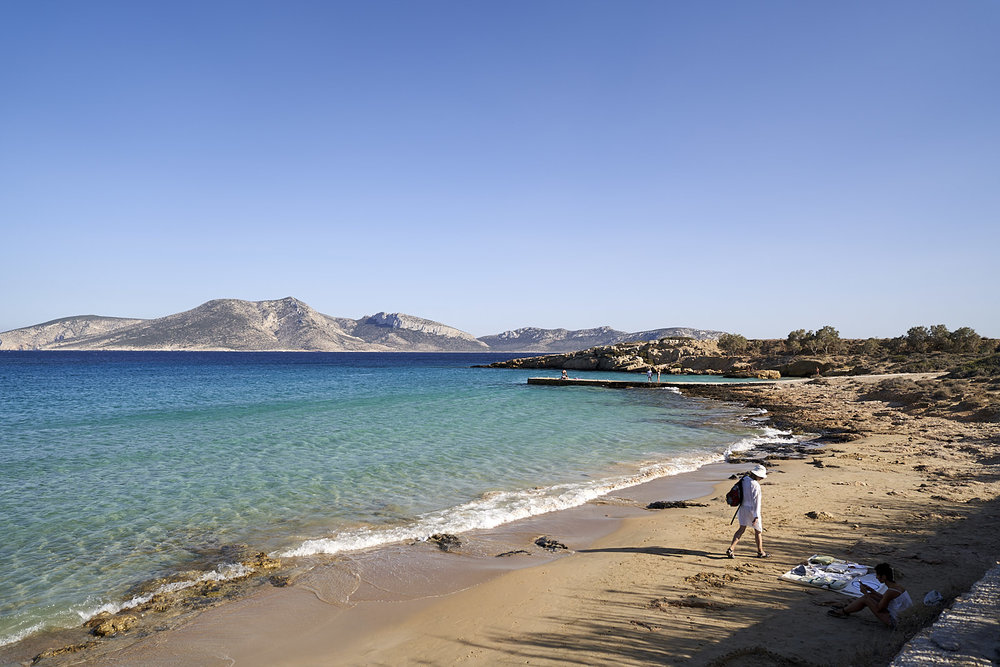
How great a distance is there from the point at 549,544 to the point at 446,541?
185 cm

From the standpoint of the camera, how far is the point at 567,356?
79.3m

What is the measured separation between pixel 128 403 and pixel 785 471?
36.3m

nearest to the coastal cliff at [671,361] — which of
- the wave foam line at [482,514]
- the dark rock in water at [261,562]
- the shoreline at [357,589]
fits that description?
the wave foam line at [482,514]

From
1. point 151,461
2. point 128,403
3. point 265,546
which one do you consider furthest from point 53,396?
point 265,546

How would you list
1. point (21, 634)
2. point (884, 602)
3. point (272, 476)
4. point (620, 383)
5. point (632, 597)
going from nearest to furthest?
1. point (884, 602)
2. point (21, 634)
3. point (632, 597)
4. point (272, 476)
5. point (620, 383)

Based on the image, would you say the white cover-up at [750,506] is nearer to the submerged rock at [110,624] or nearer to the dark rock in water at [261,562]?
the dark rock in water at [261,562]

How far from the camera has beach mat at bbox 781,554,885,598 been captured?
647cm

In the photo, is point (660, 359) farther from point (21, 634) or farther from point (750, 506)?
point (21, 634)

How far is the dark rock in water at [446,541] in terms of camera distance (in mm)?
9116

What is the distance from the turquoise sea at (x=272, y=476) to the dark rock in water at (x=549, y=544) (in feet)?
4.33

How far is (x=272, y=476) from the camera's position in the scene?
13.9 metres

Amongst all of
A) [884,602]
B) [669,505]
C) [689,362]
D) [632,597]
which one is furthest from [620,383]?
[884,602]

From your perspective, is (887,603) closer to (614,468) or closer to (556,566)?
(556,566)

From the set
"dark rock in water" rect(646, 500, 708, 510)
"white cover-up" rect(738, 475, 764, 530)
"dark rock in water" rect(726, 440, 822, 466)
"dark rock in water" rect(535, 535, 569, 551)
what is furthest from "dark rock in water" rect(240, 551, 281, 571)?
"dark rock in water" rect(726, 440, 822, 466)
